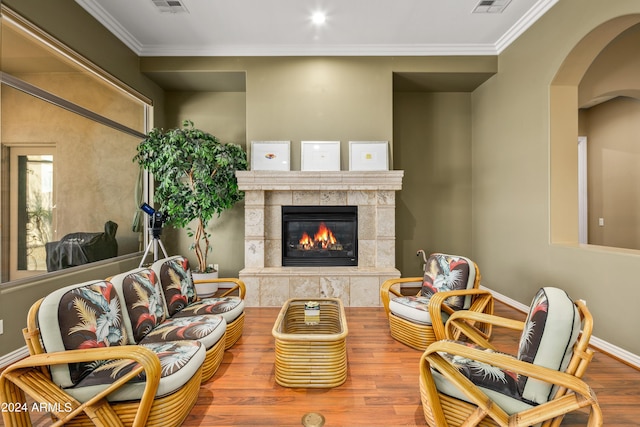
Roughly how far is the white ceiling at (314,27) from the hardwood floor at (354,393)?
3.41 metres

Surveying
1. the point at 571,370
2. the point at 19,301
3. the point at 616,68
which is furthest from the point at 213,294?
the point at 616,68

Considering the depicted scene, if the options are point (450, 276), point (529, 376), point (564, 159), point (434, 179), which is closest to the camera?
point (529, 376)

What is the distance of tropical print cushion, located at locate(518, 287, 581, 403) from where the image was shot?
4.22ft

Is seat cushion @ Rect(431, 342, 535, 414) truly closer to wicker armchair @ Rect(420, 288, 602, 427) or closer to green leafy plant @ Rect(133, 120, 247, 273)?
wicker armchair @ Rect(420, 288, 602, 427)

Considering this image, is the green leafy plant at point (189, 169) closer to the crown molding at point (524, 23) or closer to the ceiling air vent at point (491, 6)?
the ceiling air vent at point (491, 6)

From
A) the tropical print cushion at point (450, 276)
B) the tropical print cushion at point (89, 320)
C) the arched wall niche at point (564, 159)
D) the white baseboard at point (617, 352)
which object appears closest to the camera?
the tropical print cushion at point (89, 320)

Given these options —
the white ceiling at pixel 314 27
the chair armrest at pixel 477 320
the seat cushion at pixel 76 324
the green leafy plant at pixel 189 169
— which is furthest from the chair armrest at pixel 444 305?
the white ceiling at pixel 314 27

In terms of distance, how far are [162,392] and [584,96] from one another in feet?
15.4

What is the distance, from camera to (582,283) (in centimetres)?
274

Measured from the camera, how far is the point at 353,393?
1950mm

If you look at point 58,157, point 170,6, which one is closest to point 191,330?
point 58,157

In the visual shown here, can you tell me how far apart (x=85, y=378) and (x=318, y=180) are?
9.62ft

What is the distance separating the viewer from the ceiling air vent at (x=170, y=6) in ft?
10.3

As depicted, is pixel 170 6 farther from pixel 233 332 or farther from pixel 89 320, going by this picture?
pixel 233 332
